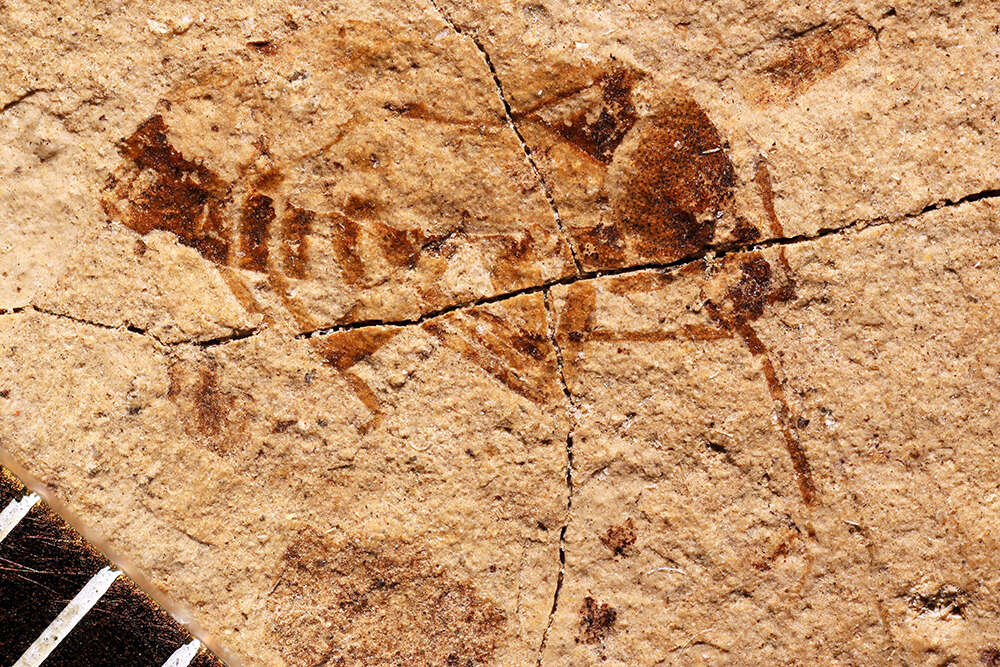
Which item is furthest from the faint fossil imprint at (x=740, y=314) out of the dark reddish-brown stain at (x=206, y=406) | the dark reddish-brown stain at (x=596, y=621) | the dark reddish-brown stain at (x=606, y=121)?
the dark reddish-brown stain at (x=206, y=406)

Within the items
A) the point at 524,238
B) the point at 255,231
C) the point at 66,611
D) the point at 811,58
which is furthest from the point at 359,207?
the point at 66,611

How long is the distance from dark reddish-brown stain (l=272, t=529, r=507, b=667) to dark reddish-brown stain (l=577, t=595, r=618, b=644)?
196 mm

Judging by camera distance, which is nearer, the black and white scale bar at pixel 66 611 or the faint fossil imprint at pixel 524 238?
the faint fossil imprint at pixel 524 238

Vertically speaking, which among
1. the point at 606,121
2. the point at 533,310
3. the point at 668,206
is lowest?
the point at 533,310

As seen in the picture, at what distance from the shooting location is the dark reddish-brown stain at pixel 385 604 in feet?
6.16

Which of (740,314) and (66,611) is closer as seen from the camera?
(740,314)

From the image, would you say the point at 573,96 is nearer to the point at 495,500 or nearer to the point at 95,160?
the point at 495,500

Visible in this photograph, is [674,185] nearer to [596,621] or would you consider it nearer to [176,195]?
[596,621]

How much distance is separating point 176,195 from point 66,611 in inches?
50.8

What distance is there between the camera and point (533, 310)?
1869 mm

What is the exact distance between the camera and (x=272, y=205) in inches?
73.7

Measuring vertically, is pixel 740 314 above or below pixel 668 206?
below

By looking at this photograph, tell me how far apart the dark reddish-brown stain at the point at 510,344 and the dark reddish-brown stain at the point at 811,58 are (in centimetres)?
76

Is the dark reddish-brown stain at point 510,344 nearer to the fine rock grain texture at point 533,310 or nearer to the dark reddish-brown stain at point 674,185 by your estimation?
the fine rock grain texture at point 533,310
